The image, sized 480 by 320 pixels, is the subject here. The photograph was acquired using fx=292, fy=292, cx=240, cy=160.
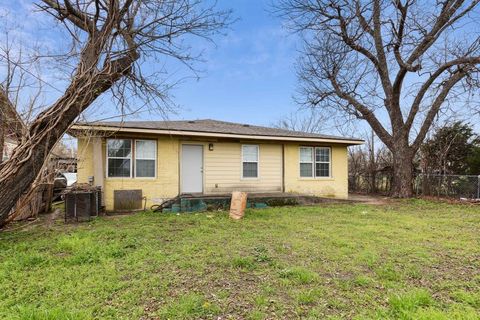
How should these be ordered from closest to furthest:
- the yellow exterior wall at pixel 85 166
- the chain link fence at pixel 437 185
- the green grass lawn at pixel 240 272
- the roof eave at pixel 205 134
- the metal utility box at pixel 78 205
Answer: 1. the green grass lawn at pixel 240 272
2. the metal utility box at pixel 78 205
3. the roof eave at pixel 205 134
4. the yellow exterior wall at pixel 85 166
5. the chain link fence at pixel 437 185

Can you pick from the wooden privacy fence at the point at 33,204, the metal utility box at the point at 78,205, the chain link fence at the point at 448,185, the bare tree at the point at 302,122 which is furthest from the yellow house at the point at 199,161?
the bare tree at the point at 302,122

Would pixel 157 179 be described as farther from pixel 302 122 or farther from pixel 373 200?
pixel 302 122

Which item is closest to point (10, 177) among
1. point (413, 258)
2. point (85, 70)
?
point (85, 70)

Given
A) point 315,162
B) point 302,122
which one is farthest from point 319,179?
point 302,122

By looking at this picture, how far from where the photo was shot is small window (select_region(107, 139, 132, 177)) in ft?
30.5

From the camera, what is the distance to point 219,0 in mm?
7156

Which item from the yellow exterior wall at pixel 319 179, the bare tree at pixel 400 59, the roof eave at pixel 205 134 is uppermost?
the bare tree at pixel 400 59

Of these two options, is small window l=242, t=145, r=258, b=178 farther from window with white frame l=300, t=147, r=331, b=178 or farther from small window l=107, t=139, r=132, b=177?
small window l=107, t=139, r=132, b=177

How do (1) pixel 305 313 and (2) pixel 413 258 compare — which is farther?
(2) pixel 413 258

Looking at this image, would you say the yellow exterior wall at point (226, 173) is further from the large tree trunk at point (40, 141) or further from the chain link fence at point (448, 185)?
the chain link fence at point (448, 185)

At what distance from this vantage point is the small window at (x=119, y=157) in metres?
9.30

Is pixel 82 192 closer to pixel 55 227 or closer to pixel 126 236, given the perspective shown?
pixel 55 227

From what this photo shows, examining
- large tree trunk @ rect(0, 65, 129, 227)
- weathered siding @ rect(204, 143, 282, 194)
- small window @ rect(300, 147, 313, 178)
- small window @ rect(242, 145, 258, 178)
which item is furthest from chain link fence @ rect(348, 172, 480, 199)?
large tree trunk @ rect(0, 65, 129, 227)

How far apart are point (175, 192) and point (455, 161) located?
556 inches
